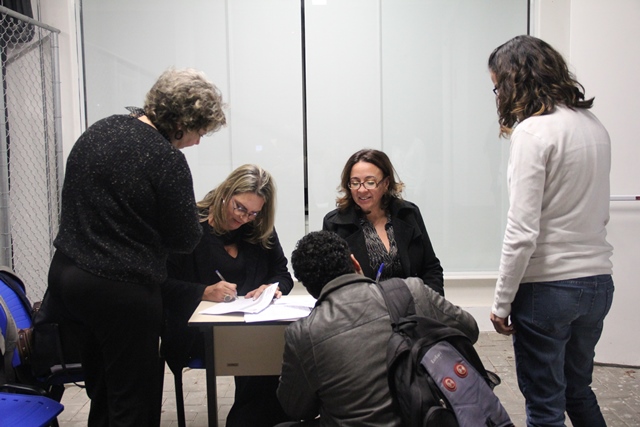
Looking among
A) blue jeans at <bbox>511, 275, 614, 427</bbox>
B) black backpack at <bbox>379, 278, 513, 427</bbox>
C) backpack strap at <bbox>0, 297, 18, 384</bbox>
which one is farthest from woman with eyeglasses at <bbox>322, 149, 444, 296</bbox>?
backpack strap at <bbox>0, 297, 18, 384</bbox>

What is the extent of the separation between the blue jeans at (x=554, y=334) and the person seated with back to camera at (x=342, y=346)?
0.24m

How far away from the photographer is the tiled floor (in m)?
2.75

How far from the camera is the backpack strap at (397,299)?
1.46 meters

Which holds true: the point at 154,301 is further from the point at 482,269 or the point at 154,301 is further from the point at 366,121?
the point at 482,269

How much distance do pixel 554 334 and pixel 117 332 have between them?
4.38 feet

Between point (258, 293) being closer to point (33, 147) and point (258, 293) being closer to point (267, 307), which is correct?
point (267, 307)

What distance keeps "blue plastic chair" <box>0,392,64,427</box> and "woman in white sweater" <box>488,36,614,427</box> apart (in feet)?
4.89

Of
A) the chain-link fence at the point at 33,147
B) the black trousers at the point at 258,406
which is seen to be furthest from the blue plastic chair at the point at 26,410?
the chain-link fence at the point at 33,147

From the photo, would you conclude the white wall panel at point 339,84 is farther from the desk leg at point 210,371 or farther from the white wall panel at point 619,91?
the desk leg at point 210,371

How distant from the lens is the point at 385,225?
8.25 ft

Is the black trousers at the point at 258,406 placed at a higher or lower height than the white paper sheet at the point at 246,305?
lower

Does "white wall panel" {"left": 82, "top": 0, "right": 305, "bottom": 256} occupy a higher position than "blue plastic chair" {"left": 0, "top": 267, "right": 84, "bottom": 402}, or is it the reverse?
"white wall panel" {"left": 82, "top": 0, "right": 305, "bottom": 256}

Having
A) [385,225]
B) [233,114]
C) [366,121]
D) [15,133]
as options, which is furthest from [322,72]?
[15,133]

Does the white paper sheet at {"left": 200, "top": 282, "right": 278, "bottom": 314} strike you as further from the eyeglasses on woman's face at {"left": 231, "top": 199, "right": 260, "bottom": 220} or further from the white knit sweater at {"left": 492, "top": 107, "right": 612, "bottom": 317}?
the white knit sweater at {"left": 492, "top": 107, "right": 612, "bottom": 317}
